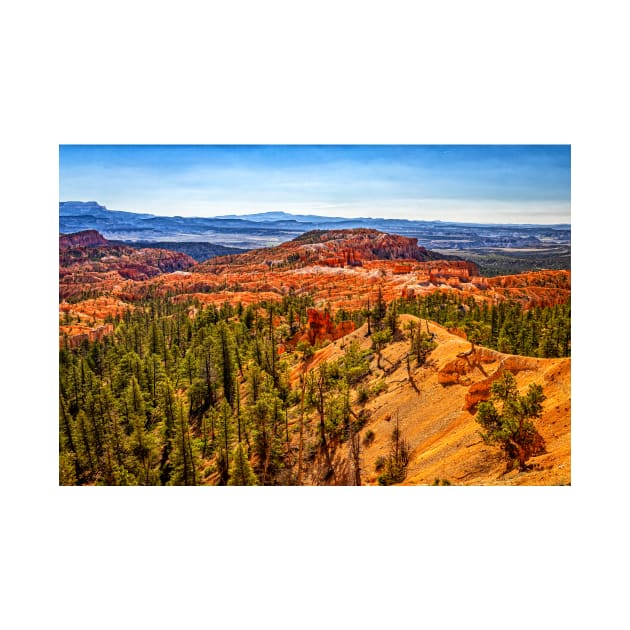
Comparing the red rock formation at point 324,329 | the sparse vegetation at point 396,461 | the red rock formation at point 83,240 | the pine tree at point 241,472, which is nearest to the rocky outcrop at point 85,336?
the red rock formation at point 83,240

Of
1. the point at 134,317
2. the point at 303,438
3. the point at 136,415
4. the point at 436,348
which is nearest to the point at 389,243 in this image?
the point at 436,348

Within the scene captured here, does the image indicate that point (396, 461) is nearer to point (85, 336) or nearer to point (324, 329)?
point (324, 329)

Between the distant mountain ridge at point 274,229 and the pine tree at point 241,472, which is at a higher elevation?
the distant mountain ridge at point 274,229

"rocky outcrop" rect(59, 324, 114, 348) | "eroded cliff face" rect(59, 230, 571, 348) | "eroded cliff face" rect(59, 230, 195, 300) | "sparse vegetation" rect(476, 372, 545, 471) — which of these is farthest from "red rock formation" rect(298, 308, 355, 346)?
"rocky outcrop" rect(59, 324, 114, 348)

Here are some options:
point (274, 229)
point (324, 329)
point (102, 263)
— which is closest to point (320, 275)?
point (324, 329)

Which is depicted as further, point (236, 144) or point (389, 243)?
point (389, 243)

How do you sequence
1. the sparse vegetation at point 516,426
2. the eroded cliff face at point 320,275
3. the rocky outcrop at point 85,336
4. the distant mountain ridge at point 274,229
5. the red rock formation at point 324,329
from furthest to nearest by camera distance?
the red rock formation at point 324,329
the eroded cliff face at point 320,275
the distant mountain ridge at point 274,229
the rocky outcrop at point 85,336
the sparse vegetation at point 516,426

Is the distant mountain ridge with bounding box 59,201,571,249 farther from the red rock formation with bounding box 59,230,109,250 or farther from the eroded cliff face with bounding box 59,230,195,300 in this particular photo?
the eroded cliff face with bounding box 59,230,195,300

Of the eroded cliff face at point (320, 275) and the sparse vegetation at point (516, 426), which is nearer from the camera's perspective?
the sparse vegetation at point (516, 426)

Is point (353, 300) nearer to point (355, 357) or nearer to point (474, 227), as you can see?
point (355, 357)

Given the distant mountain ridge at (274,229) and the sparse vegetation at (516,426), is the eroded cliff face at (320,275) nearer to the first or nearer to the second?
the distant mountain ridge at (274,229)

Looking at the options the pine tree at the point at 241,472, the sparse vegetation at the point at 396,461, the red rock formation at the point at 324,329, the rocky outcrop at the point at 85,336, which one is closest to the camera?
the sparse vegetation at the point at 396,461
